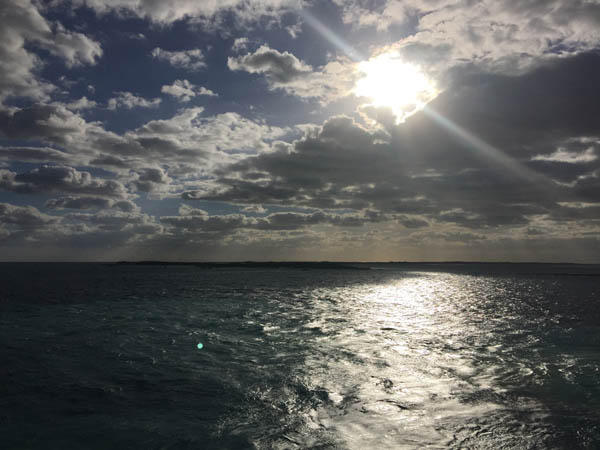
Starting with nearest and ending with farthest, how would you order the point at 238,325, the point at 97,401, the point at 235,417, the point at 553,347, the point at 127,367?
the point at 235,417 < the point at 97,401 < the point at 127,367 < the point at 553,347 < the point at 238,325

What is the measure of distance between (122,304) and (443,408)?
155 feet

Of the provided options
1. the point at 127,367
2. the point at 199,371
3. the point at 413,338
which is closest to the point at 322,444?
the point at 199,371

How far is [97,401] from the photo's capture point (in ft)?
52.1

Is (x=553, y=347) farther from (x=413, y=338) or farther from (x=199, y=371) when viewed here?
(x=199, y=371)

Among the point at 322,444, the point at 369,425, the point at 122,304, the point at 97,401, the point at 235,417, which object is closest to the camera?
the point at 322,444

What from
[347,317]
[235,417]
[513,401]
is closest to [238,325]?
[347,317]

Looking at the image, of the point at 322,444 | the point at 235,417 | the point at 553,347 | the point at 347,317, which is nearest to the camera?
the point at 322,444

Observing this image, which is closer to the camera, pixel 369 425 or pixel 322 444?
pixel 322 444

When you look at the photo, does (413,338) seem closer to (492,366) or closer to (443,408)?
(492,366)

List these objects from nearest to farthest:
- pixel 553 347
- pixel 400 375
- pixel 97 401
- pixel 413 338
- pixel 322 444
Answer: pixel 322 444 → pixel 97 401 → pixel 400 375 → pixel 553 347 → pixel 413 338

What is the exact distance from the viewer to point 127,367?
21.0 metres

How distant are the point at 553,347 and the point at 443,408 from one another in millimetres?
17611

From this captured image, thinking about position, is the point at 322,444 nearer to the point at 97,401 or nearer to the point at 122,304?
the point at 97,401

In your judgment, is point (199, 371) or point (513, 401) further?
point (199, 371)
